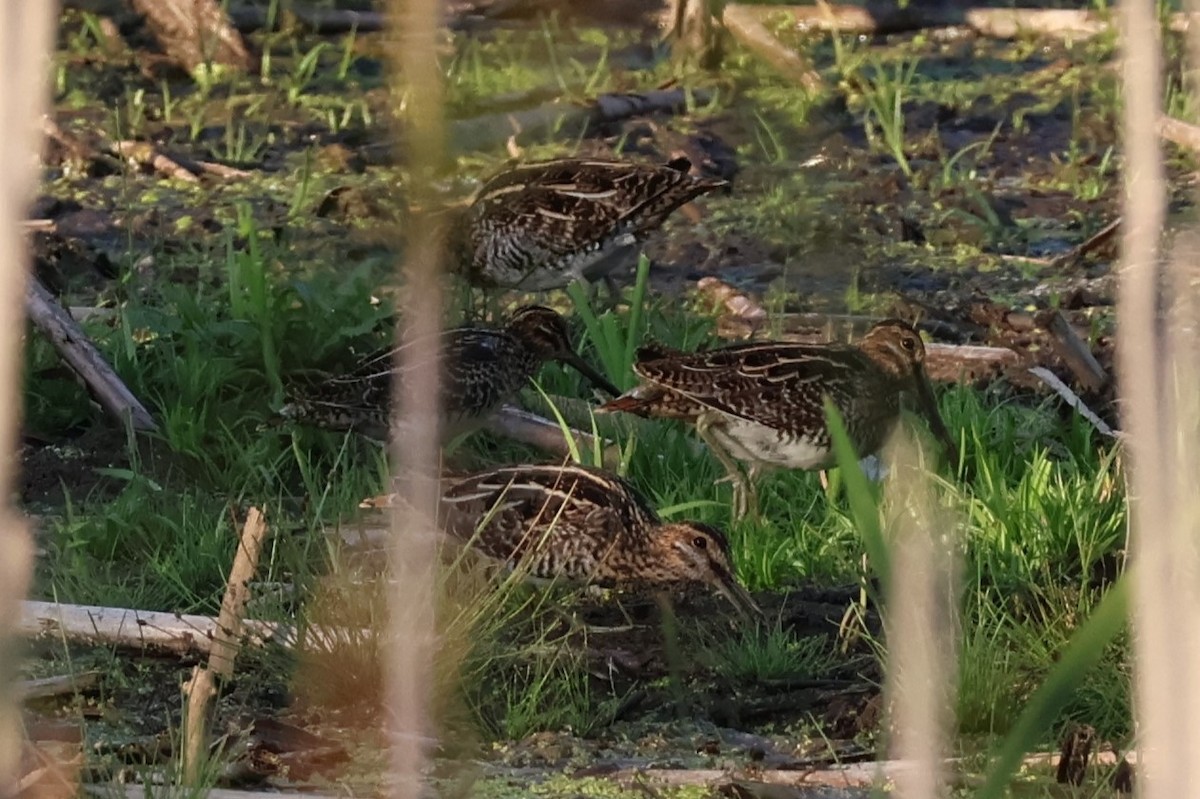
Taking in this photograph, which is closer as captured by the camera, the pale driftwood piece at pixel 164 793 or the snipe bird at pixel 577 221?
the pale driftwood piece at pixel 164 793

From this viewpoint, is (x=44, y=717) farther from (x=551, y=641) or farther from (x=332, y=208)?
(x=332, y=208)

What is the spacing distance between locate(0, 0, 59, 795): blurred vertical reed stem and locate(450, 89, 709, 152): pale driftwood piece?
6.65 m

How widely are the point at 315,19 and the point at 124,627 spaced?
21.3 feet

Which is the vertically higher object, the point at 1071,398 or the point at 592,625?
the point at 1071,398

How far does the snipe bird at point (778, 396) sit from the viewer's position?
207 inches

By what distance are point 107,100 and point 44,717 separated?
595cm

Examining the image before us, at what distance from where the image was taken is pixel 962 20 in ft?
34.8

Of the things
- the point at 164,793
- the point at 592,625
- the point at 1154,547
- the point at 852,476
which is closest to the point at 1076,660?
the point at 1154,547

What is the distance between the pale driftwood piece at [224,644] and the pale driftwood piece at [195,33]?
19.8 feet

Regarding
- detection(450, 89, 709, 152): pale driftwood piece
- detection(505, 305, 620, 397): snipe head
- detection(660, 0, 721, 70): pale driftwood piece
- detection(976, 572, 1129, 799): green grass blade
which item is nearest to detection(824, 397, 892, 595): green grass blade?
detection(976, 572, 1129, 799): green grass blade

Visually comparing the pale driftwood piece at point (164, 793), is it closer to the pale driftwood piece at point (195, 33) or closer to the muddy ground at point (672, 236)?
the muddy ground at point (672, 236)

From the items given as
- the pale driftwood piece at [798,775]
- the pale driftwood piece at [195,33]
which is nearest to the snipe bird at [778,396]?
the pale driftwood piece at [798,775]

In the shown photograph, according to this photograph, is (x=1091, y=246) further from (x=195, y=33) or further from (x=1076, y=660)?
(x=1076, y=660)

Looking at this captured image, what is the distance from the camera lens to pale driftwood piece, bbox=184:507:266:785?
10.1 feet
